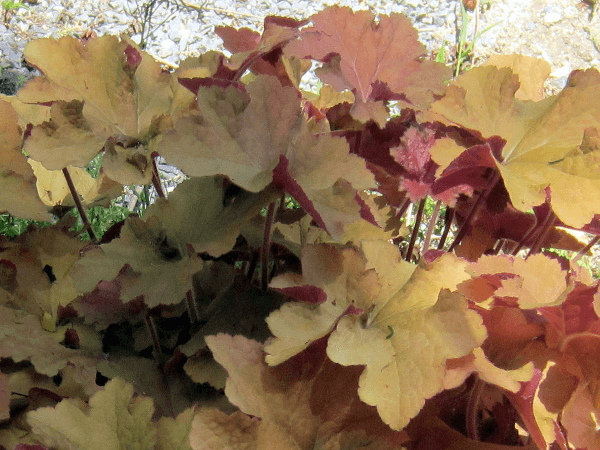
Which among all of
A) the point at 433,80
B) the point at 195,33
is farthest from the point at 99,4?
the point at 433,80

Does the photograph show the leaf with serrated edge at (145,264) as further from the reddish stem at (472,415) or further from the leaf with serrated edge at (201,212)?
the reddish stem at (472,415)

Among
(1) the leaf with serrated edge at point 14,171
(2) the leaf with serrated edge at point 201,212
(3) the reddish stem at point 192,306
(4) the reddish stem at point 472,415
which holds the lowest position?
(4) the reddish stem at point 472,415

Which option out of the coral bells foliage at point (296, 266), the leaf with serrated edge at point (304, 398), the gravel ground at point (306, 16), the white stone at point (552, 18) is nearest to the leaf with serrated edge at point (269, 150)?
the coral bells foliage at point (296, 266)

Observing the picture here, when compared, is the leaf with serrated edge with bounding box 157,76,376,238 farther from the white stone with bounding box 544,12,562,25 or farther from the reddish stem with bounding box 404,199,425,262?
the white stone with bounding box 544,12,562,25

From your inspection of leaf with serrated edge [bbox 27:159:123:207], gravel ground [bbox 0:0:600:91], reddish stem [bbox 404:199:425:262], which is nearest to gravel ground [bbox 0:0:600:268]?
gravel ground [bbox 0:0:600:91]

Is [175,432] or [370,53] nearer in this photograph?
[175,432]

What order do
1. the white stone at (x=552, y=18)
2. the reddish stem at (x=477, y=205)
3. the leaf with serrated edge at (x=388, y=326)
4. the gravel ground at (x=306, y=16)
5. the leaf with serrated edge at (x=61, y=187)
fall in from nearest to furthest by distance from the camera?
1. the leaf with serrated edge at (x=388, y=326)
2. the reddish stem at (x=477, y=205)
3. the leaf with serrated edge at (x=61, y=187)
4. the gravel ground at (x=306, y=16)
5. the white stone at (x=552, y=18)

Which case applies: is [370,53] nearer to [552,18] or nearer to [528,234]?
[528,234]

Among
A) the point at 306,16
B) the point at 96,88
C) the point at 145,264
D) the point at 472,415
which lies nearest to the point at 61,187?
the point at 96,88
